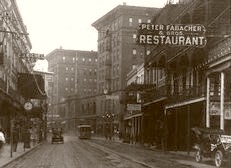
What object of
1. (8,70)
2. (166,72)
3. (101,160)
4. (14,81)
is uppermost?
(8,70)

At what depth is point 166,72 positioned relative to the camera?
155 feet

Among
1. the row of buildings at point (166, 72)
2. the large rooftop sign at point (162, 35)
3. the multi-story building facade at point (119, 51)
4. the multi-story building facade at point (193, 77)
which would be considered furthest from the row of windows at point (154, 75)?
the multi-story building facade at point (119, 51)

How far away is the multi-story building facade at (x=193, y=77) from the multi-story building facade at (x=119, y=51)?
148ft

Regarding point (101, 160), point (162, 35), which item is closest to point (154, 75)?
point (101, 160)

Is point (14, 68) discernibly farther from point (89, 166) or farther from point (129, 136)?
point (89, 166)

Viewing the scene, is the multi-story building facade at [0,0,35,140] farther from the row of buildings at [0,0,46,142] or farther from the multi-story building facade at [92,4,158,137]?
the multi-story building facade at [92,4,158,137]

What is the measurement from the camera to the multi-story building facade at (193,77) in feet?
96.9

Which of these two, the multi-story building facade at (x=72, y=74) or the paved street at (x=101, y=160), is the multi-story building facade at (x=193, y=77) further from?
the multi-story building facade at (x=72, y=74)

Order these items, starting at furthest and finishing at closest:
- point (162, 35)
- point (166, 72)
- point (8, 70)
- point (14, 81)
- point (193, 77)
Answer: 1. point (14, 81)
2. point (8, 70)
3. point (166, 72)
4. point (193, 77)
5. point (162, 35)

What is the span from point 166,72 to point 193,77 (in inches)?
297

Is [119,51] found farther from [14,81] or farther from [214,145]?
[214,145]

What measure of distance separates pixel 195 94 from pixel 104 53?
78.8 meters

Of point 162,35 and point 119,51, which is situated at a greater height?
point 119,51

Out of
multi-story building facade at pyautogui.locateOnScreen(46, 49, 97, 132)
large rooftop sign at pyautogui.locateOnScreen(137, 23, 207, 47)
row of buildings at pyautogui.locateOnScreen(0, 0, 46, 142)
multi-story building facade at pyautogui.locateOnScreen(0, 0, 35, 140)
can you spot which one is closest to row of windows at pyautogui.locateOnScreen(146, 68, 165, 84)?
row of buildings at pyautogui.locateOnScreen(0, 0, 46, 142)
